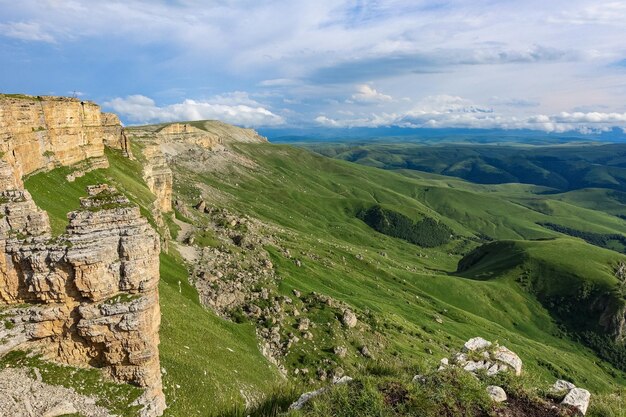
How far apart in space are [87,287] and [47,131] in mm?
65546

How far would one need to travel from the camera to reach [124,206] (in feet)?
99.7

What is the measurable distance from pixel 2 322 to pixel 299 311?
63686mm

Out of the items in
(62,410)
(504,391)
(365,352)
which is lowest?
(365,352)

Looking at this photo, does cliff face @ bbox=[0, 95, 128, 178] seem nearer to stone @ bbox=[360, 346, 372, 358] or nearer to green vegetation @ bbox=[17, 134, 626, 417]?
green vegetation @ bbox=[17, 134, 626, 417]

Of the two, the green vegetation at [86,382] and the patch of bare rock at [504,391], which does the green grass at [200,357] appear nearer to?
the green vegetation at [86,382]

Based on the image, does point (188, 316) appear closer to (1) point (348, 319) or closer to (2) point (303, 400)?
(1) point (348, 319)

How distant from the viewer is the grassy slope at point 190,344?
40.0 meters

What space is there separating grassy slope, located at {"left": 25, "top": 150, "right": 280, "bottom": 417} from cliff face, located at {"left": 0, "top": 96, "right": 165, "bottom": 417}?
8007 millimetres

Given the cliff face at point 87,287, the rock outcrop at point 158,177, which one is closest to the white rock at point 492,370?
the cliff face at point 87,287

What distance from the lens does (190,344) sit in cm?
5122

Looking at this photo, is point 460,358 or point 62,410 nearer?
point 62,410

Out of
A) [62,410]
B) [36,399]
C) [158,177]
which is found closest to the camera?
[36,399]

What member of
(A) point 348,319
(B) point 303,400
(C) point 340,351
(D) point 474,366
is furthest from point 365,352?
(B) point 303,400

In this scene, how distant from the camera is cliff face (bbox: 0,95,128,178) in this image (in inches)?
2509
